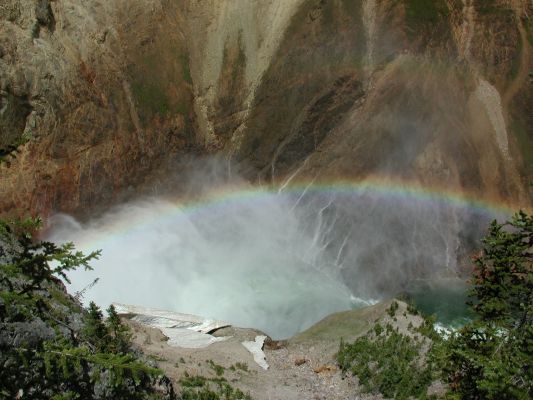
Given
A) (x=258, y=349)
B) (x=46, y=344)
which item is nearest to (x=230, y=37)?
(x=258, y=349)

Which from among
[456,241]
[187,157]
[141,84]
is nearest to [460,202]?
[456,241]

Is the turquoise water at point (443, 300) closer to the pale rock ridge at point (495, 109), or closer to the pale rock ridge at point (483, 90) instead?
the pale rock ridge at point (495, 109)

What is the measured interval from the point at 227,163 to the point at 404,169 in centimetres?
1043

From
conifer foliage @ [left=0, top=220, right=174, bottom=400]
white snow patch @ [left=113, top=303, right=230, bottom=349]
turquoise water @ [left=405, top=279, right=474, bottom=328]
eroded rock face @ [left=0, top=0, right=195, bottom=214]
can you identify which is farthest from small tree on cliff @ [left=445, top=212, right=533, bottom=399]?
eroded rock face @ [left=0, top=0, right=195, bottom=214]

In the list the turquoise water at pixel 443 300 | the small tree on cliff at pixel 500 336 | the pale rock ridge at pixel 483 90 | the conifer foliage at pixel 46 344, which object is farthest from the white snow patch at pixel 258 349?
the pale rock ridge at pixel 483 90

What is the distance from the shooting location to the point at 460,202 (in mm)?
29516

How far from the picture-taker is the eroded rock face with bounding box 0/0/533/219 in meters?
28.9

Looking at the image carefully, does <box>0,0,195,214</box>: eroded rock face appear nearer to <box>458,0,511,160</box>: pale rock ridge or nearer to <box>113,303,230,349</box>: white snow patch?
<box>113,303,230,349</box>: white snow patch

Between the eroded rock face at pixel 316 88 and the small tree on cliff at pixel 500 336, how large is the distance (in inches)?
770

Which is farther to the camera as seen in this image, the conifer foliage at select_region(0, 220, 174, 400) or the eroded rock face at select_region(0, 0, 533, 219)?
the eroded rock face at select_region(0, 0, 533, 219)

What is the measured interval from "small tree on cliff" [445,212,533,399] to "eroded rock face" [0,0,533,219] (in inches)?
770

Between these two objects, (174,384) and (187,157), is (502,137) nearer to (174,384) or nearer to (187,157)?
(187,157)

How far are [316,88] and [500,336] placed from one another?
24.6m

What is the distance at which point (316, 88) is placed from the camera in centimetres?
3100
